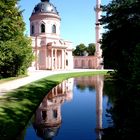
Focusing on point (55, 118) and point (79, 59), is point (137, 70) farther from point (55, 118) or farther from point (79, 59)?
point (79, 59)

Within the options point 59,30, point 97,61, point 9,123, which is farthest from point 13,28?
point 97,61

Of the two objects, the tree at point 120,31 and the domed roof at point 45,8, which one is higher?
the domed roof at point 45,8

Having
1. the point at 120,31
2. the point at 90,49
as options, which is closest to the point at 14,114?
the point at 120,31

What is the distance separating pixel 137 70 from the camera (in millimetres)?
10680

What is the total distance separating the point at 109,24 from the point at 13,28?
6658 mm

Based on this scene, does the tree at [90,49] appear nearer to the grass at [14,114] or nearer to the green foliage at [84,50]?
the green foliage at [84,50]

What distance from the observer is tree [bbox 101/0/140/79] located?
54.5 ft

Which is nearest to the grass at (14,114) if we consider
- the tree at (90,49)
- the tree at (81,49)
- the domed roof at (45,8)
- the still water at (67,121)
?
the still water at (67,121)

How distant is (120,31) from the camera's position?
17562mm

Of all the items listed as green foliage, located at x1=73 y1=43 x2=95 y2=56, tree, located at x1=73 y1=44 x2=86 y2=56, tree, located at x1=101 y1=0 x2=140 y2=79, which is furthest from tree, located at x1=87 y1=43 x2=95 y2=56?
tree, located at x1=101 y1=0 x2=140 y2=79

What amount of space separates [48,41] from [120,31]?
183 ft

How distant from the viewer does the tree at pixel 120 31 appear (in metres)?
16.6

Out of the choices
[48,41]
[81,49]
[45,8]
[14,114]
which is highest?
[45,8]

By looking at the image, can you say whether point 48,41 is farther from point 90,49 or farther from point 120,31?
point 120,31
